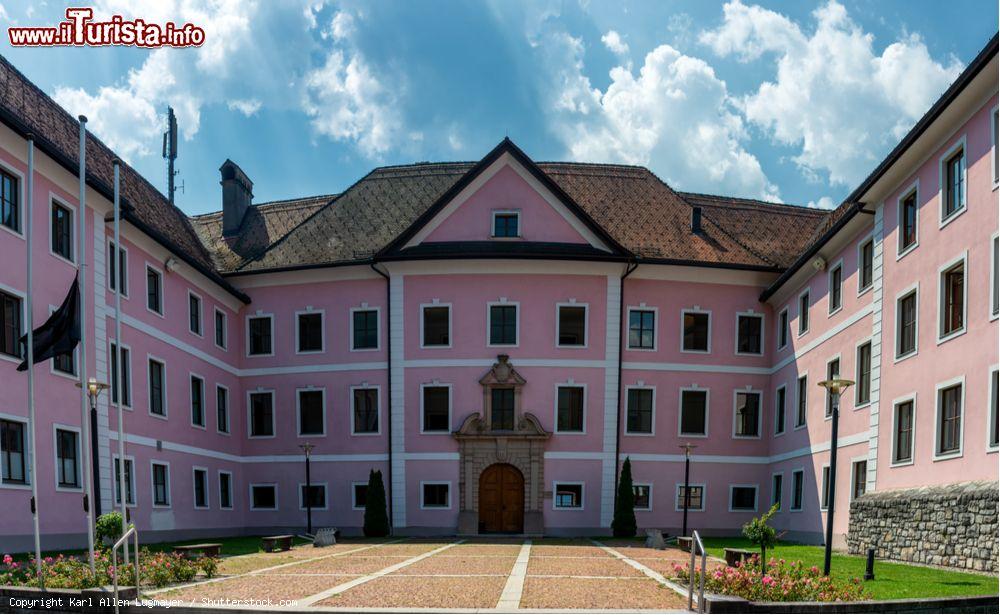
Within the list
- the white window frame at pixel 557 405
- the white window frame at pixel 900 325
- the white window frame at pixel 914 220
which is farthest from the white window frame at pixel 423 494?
the white window frame at pixel 914 220

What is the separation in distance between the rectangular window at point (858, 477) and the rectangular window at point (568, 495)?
10730mm

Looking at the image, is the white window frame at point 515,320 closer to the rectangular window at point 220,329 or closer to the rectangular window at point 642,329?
the rectangular window at point 642,329

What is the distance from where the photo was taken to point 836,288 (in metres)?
26.9

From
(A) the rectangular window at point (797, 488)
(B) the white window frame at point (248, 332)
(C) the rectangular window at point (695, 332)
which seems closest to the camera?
(A) the rectangular window at point (797, 488)

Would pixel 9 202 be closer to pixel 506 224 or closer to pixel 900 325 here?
pixel 506 224

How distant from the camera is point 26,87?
2409 centimetres

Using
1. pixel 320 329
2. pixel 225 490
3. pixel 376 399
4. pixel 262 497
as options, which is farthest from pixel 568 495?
pixel 225 490

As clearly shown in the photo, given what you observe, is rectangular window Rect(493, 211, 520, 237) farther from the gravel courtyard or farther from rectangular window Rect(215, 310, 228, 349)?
the gravel courtyard

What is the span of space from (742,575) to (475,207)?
22.4 meters

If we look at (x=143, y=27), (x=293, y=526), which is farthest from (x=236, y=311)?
(x=143, y=27)

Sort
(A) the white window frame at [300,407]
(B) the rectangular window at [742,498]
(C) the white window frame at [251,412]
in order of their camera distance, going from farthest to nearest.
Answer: (C) the white window frame at [251,412] < (A) the white window frame at [300,407] < (B) the rectangular window at [742,498]

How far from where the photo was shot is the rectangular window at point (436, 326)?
32438mm

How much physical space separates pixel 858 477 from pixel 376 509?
16732 mm

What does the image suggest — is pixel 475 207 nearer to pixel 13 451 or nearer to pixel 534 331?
pixel 534 331
